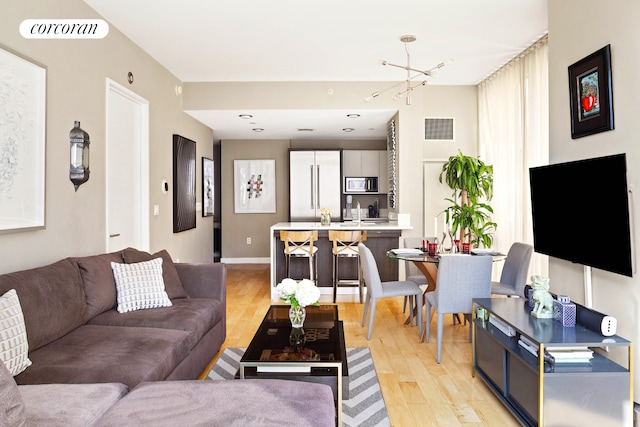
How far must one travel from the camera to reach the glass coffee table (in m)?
2.22

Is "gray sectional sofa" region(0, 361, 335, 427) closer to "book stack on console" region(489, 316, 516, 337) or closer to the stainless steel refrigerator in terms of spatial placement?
"book stack on console" region(489, 316, 516, 337)

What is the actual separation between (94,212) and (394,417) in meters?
2.81

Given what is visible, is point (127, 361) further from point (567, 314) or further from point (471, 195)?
point (471, 195)

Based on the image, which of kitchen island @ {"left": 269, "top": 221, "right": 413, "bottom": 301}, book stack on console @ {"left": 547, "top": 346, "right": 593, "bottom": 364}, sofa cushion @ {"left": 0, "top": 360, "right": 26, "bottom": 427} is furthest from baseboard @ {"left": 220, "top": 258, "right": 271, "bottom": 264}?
sofa cushion @ {"left": 0, "top": 360, "right": 26, "bottom": 427}

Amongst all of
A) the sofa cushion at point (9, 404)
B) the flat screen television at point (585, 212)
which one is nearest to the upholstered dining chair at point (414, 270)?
the flat screen television at point (585, 212)

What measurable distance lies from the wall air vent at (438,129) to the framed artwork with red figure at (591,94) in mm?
3338

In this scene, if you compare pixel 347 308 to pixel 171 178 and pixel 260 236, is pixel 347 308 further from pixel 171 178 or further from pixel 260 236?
pixel 260 236

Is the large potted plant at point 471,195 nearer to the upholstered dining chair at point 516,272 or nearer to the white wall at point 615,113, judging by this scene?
the upholstered dining chair at point 516,272

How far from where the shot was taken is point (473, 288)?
3506mm

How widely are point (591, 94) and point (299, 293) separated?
2111 mm

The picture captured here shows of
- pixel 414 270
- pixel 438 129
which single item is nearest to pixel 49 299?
pixel 414 270

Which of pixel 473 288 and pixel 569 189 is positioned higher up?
pixel 569 189

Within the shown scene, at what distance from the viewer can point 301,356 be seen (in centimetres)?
231

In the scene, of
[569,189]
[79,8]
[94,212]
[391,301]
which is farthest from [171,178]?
[569,189]
